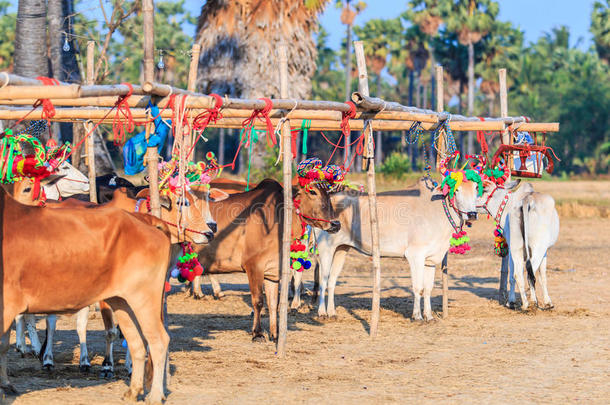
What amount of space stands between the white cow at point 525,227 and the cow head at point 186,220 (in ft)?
20.0

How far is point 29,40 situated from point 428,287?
10.1 m

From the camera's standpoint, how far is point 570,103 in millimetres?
A: 59156

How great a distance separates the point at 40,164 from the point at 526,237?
7.72 metres

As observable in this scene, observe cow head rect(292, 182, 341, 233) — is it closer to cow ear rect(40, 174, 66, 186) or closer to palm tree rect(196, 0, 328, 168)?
cow ear rect(40, 174, 66, 186)

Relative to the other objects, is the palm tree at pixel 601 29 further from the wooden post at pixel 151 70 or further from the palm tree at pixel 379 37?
the wooden post at pixel 151 70

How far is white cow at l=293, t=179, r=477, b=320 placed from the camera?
13.0 metres

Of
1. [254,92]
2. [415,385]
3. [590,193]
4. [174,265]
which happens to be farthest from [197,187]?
[590,193]

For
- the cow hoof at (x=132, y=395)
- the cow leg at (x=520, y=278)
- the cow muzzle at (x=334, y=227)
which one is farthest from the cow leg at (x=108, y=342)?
the cow leg at (x=520, y=278)

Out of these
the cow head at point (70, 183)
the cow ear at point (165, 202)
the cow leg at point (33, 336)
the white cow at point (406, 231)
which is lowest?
the cow leg at point (33, 336)

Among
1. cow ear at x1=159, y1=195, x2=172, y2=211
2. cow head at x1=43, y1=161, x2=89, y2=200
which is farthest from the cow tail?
cow head at x1=43, y1=161, x2=89, y2=200

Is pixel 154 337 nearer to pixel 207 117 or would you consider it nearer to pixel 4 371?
pixel 4 371

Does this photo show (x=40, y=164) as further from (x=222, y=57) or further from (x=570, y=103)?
(x=570, y=103)

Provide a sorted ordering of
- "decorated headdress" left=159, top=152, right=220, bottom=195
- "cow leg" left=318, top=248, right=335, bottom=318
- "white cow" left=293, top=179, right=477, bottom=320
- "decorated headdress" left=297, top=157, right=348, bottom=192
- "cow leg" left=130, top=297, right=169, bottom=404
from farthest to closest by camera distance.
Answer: "cow leg" left=318, top=248, right=335, bottom=318 < "white cow" left=293, top=179, right=477, bottom=320 < "decorated headdress" left=297, top=157, right=348, bottom=192 < "decorated headdress" left=159, top=152, right=220, bottom=195 < "cow leg" left=130, top=297, right=169, bottom=404

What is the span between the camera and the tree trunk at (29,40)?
1734cm
